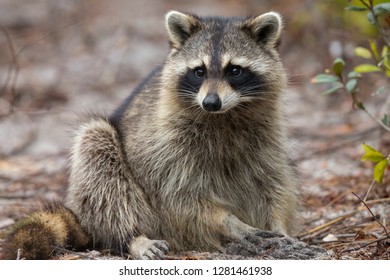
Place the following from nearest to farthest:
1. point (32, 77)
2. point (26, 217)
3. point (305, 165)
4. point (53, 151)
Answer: point (26, 217) → point (305, 165) → point (53, 151) → point (32, 77)

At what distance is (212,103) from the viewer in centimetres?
502

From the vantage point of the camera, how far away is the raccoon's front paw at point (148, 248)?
518cm

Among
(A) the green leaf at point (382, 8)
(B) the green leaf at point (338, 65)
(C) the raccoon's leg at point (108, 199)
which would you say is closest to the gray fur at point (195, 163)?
(C) the raccoon's leg at point (108, 199)

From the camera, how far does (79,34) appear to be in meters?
13.4

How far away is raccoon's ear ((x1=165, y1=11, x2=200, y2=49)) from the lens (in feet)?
18.7

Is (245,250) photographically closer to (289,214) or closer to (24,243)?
(289,214)

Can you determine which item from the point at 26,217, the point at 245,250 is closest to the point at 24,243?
the point at 26,217

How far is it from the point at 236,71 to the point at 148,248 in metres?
1.50

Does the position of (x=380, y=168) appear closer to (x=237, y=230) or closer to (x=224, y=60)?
(x=237, y=230)

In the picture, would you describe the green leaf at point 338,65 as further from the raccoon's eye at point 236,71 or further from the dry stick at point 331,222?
the dry stick at point 331,222

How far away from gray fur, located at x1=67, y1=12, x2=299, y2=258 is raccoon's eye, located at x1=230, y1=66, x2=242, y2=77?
4cm

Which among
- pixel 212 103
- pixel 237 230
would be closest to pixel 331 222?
pixel 237 230

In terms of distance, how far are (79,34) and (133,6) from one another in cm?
178
